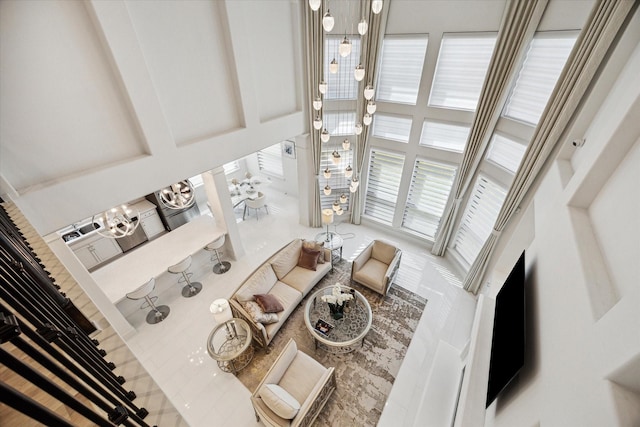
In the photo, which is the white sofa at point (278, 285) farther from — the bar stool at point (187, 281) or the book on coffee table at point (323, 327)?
the bar stool at point (187, 281)

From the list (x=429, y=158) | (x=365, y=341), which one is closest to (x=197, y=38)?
(x=429, y=158)

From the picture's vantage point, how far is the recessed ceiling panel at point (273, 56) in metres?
4.70

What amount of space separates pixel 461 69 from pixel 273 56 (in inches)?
140

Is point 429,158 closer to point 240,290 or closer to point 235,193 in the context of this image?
point 240,290

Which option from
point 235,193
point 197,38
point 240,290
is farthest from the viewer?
point 235,193

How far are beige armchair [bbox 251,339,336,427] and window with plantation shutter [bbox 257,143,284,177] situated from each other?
703 cm

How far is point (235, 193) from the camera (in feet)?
29.5

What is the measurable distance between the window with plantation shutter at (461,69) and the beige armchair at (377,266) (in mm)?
3192

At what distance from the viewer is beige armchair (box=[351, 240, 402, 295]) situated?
5.45 meters

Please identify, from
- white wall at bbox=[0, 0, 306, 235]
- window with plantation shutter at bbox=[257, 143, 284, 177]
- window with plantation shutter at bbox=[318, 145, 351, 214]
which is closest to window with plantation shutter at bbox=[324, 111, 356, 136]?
window with plantation shutter at bbox=[318, 145, 351, 214]

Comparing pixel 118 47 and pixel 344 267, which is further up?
pixel 118 47

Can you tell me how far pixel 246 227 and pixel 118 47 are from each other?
18.2 ft

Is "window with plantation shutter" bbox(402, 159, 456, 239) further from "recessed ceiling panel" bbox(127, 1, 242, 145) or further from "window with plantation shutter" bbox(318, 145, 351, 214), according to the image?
"recessed ceiling panel" bbox(127, 1, 242, 145)

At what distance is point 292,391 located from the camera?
3.80 metres
